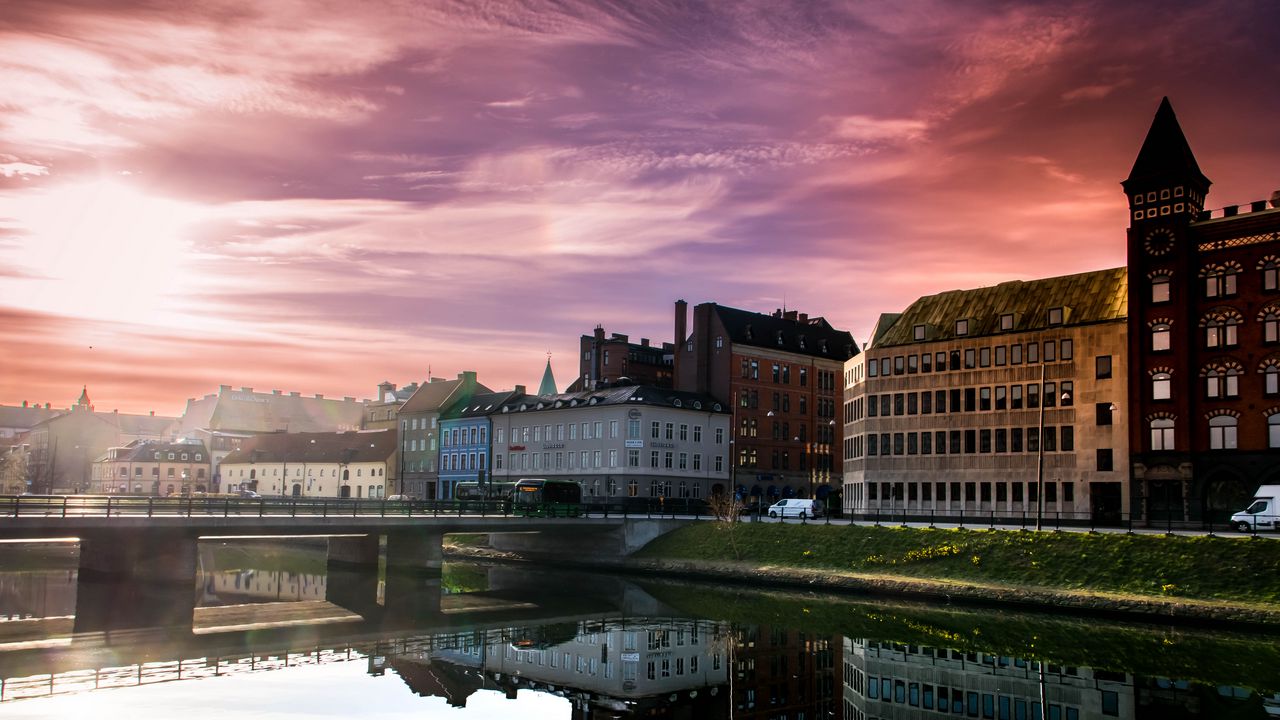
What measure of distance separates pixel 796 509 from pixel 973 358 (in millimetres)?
18314

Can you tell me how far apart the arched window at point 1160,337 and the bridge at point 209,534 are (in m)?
38.0

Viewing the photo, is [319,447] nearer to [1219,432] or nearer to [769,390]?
[769,390]

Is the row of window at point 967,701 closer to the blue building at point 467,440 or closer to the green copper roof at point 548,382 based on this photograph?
the blue building at point 467,440

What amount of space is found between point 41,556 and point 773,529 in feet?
189

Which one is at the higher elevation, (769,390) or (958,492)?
(769,390)

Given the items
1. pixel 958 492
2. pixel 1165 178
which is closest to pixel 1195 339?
pixel 1165 178

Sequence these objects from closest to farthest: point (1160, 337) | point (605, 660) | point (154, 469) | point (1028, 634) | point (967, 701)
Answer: point (967, 701)
point (605, 660)
point (1028, 634)
point (1160, 337)
point (154, 469)

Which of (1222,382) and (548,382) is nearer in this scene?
(1222,382)

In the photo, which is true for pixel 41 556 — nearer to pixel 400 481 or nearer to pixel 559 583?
pixel 559 583

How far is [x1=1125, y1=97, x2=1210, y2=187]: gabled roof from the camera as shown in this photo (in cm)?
6988

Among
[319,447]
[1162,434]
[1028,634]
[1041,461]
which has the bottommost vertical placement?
[1028,634]

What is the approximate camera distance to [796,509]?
85125mm

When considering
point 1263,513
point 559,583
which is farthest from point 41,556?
point 1263,513

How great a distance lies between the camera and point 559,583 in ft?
234
